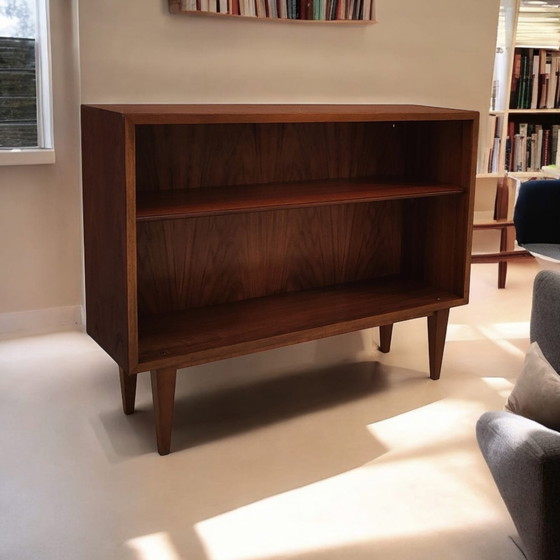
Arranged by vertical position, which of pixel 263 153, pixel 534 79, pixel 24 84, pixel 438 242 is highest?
pixel 534 79

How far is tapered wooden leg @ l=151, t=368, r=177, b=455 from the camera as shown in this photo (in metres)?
2.84

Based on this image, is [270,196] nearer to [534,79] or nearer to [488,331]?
[488,331]

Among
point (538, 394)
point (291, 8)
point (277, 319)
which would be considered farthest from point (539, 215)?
point (538, 394)

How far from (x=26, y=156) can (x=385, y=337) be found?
6.29ft

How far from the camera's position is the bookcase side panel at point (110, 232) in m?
2.64

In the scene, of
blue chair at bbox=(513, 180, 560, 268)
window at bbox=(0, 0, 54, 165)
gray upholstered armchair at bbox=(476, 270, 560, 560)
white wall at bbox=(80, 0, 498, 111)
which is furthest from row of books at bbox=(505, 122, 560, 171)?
gray upholstered armchair at bbox=(476, 270, 560, 560)

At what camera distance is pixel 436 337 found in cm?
361

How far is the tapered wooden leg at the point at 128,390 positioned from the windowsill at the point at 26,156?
4.18ft

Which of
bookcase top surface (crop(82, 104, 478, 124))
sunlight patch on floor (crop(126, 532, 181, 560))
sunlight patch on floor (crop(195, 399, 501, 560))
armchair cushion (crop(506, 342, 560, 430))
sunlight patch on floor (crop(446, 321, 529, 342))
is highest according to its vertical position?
bookcase top surface (crop(82, 104, 478, 124))

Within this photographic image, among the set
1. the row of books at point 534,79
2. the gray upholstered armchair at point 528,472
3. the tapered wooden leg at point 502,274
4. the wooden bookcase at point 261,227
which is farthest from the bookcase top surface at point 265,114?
the row of books at point 534,79

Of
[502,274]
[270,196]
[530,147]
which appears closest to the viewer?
[270,196]

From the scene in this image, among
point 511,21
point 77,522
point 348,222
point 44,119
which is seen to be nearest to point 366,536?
point 77,522

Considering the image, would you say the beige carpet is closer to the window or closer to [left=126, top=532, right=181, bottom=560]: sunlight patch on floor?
[left=126, top=532, right=181, bottom=560]: sunlight patch on floor

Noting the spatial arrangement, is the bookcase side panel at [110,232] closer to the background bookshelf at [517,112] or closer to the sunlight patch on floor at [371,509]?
the sunlight patch on floor at [371,509]
